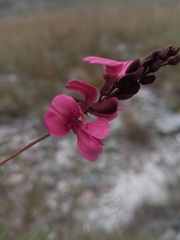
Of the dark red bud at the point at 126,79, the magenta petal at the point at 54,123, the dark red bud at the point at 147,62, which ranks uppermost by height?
the dark red bud at the point at 147,62

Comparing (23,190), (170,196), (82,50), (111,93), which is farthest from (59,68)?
(111,93)

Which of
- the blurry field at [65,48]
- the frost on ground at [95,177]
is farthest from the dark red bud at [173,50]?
the blurry field at [65,48]

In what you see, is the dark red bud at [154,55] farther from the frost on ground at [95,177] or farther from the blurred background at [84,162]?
the frost on ground at [95,177]

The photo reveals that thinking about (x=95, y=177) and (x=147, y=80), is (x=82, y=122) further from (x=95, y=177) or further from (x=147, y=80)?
(x=95, y=177)

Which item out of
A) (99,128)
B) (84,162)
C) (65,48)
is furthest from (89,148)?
(65,48)

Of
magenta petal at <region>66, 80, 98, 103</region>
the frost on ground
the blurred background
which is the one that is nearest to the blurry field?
the blurred background

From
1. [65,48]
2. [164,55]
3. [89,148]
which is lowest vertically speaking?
[65,48]

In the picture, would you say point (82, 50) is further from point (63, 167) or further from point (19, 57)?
point (63, 167)
